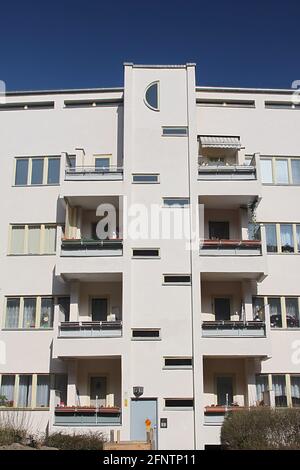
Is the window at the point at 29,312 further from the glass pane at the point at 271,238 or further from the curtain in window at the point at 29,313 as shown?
the glass pane at the point at 271,238

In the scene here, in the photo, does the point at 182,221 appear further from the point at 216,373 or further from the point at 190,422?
the point at 190,422

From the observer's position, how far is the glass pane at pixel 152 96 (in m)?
29.8

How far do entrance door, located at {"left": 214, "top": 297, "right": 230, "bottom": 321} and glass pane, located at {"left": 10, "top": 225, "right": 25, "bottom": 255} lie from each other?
9617 mm

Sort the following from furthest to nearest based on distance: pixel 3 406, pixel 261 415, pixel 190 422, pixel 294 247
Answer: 1. pixel 294 247
2. pixel 3 406
3. pixel 190 422
4. pixel 261 415

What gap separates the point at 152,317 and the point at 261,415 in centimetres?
801

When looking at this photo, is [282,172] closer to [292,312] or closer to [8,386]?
[292,312]

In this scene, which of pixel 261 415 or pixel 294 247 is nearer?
pixel 261 415


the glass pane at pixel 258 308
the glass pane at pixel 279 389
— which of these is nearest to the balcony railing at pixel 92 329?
the glass pane at pixel 258 308

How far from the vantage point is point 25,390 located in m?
27.5

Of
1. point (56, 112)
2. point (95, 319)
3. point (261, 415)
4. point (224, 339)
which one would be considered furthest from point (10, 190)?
point (261, 415)

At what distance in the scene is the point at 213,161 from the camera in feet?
102

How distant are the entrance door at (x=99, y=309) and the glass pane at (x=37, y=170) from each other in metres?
6.57

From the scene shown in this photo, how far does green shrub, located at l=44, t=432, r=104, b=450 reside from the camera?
23.4m

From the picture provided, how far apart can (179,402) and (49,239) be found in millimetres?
9818
